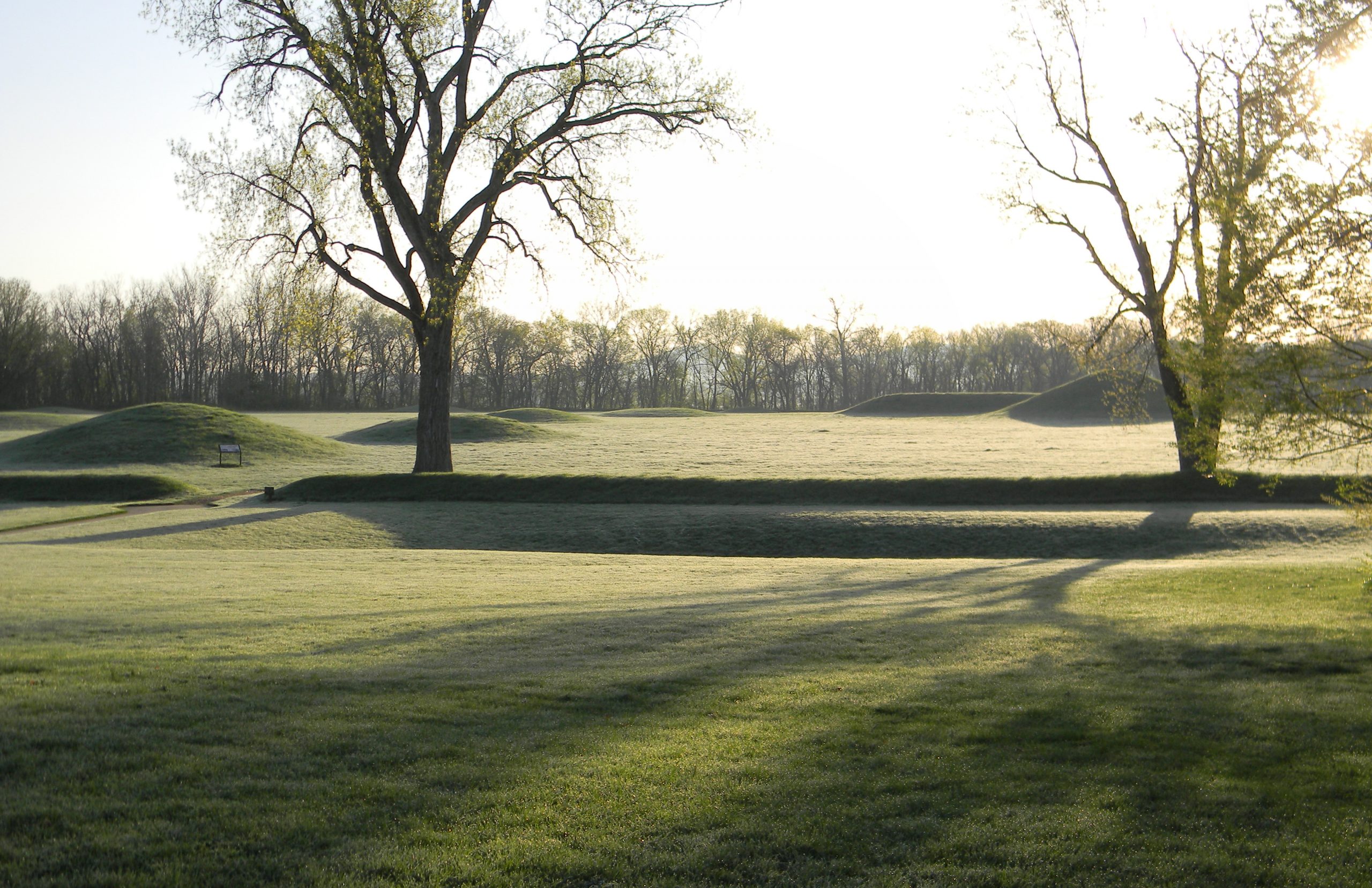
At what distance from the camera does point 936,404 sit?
286ft

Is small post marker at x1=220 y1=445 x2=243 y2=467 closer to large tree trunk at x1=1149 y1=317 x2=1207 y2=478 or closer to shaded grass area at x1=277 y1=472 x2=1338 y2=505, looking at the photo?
shaded grass area at x1=277 y1=472 x2=1338 y2=505

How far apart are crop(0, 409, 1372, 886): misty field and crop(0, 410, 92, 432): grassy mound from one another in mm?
54786

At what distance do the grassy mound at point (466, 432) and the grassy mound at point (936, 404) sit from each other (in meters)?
37.9

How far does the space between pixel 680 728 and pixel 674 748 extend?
0.48 m

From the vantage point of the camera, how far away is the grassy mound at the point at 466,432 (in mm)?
52406

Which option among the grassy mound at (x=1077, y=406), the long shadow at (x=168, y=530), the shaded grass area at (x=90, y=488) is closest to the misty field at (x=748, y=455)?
the shaded grass area at (x=90, y=488)

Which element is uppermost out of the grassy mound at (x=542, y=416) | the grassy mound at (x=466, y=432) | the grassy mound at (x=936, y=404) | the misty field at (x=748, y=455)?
the grassy mound at (x=936, y=404)

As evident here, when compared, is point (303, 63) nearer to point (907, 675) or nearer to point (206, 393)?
point (907, 675)

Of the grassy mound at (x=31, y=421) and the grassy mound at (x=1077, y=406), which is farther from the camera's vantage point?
the grassy mound at (x=1077, y=406)

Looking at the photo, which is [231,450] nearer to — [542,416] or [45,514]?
[45,514]

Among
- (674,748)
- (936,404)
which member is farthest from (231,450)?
(936,404)

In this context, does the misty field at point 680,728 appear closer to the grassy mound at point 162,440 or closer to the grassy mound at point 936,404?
the grassy mound at point 162,440

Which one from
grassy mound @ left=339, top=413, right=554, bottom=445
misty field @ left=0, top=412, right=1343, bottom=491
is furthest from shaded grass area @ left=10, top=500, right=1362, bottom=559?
grassy mound @ left=339, top=413, right=554, bottom=445

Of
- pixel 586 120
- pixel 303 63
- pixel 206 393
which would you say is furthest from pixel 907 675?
pixel 206 393
